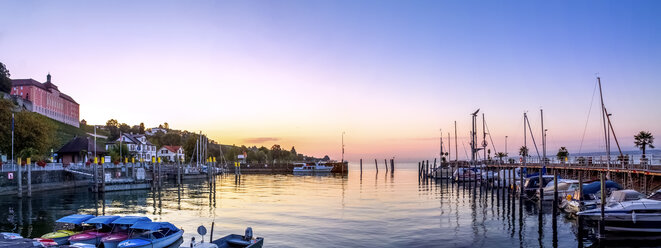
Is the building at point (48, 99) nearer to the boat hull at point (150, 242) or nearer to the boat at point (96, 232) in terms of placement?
the boat at point (96, 232)

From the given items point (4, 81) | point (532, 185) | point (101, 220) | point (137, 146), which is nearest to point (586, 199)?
point (532, 185)

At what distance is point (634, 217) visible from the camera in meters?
27.2

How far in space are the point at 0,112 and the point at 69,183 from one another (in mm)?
14805

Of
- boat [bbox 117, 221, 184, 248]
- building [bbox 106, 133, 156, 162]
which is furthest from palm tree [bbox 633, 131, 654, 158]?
building [bbox 106, 133, 156, 162]

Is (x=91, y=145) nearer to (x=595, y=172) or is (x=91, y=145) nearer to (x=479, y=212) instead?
(x=479, y=212)

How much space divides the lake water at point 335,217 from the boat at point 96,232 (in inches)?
231

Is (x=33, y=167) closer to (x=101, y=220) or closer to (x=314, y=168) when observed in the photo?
(x=101, y=220)

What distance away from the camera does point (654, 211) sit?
2745 cm

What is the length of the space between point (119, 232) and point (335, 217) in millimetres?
20141

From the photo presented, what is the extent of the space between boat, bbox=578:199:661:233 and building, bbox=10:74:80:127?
14989cm

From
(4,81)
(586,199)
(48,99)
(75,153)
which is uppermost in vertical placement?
(4,81)

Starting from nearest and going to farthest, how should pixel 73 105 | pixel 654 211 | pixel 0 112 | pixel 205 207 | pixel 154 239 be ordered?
1. pixel 154 239
2. pixel 654 211
3. pixel 205 207
4. pixel 0 112
5. pixel 73 105

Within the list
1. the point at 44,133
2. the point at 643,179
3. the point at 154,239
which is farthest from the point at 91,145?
the point at 643,179

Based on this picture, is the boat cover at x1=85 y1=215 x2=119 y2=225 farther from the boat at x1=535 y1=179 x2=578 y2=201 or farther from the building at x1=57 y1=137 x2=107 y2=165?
the building at x1=57 y1=137 x2=107 y2=165
